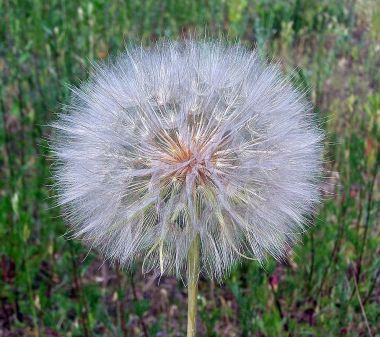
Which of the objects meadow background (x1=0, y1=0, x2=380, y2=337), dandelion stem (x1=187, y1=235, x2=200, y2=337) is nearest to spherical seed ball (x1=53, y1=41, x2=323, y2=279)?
dandelion stem (x1=187, y1=235, x2=200, y2=337)

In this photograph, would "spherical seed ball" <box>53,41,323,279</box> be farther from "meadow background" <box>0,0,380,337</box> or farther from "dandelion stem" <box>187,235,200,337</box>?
"meadow background" <box>0,0,380,337</box>

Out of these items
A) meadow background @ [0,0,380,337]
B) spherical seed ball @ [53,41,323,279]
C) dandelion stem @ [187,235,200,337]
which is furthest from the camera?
meadow background @ [0,0,380,337]

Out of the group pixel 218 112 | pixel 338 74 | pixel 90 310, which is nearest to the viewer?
pixel 218 112

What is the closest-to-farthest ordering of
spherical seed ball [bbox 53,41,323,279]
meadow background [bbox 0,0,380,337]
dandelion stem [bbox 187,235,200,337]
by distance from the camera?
dandelion stem [bbox 187,235,200,337] < spherical seed ball [bbox 53,41,323,279] < meadow background [bbox 0,0,380,337]

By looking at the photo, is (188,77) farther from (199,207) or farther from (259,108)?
(199,207)

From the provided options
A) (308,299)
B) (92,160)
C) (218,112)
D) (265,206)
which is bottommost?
(308,299)

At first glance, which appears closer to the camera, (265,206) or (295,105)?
(265,206)

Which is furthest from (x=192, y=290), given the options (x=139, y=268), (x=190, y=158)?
(x=139, y=268)

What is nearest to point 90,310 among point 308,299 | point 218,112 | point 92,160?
point 308,299
